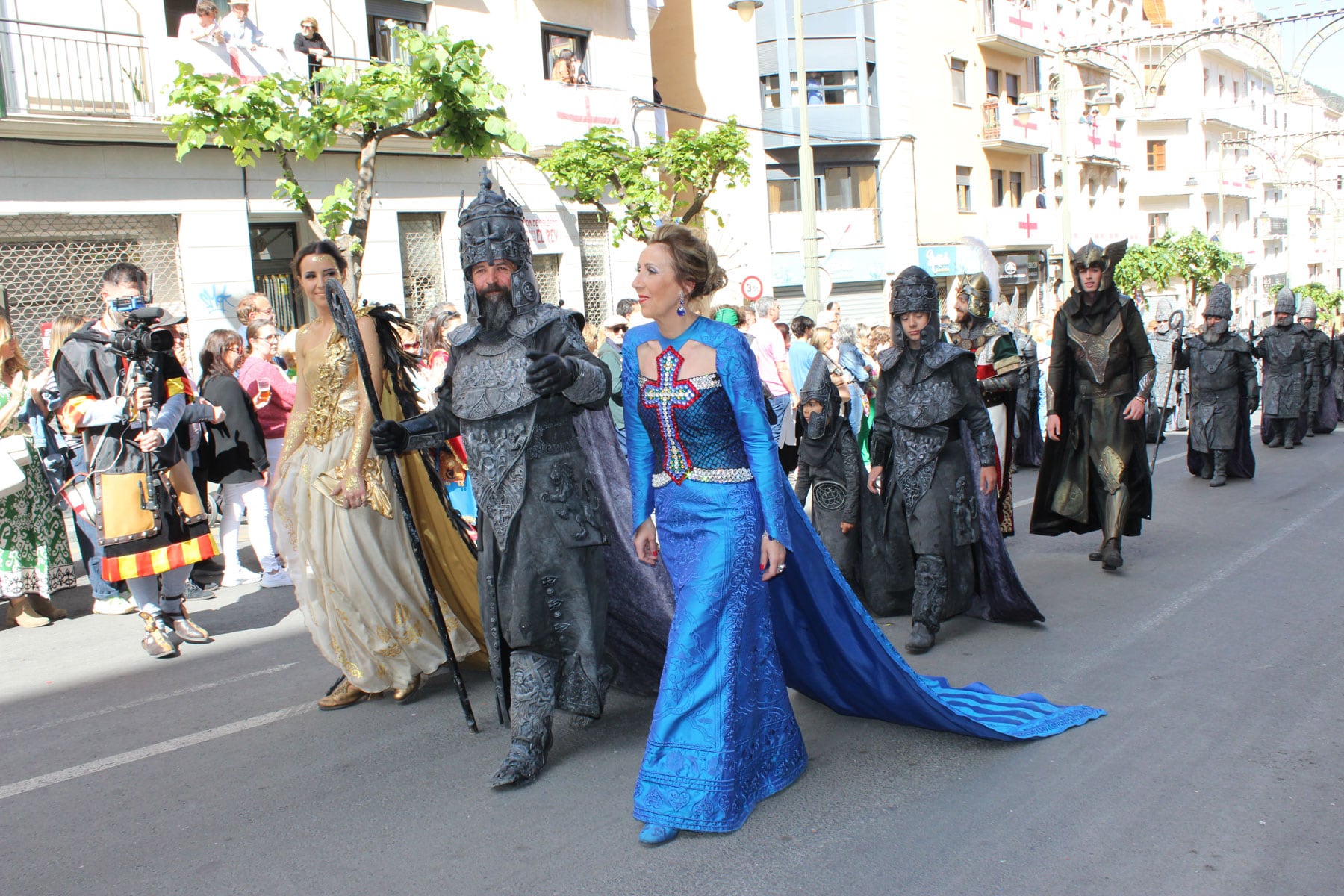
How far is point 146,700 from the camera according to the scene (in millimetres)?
5586

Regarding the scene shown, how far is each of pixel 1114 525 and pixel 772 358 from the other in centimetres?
451

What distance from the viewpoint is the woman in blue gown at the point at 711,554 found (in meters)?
3.68

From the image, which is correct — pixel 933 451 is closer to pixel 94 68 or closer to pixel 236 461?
pixel 236 461

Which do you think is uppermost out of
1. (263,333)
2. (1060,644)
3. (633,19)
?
(633,19)

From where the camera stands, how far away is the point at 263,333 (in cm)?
859

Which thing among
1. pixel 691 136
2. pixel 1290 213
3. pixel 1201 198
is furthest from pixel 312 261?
pixel 1290 213

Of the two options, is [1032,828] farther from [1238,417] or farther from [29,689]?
[1238,417]

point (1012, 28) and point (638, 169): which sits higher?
point (1012, 28)

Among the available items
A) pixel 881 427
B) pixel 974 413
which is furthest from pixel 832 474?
pixel 974 413

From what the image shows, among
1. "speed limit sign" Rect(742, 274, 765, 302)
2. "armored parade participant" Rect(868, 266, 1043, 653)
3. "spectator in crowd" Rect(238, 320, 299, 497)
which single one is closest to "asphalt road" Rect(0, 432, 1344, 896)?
"armored parade participant" Rect(868, 266, 1043, 653)

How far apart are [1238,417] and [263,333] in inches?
348

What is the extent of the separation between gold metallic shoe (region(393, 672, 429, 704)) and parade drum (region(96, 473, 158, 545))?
1.92 m

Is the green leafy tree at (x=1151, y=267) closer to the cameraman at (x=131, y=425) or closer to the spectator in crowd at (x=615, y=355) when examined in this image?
the spectator in crowd at (x=615, y=355)

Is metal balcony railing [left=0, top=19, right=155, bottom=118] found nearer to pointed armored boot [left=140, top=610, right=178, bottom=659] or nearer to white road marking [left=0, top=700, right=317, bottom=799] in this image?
pointed armored boot [left=140, top=610, right=178, bottom=659]
